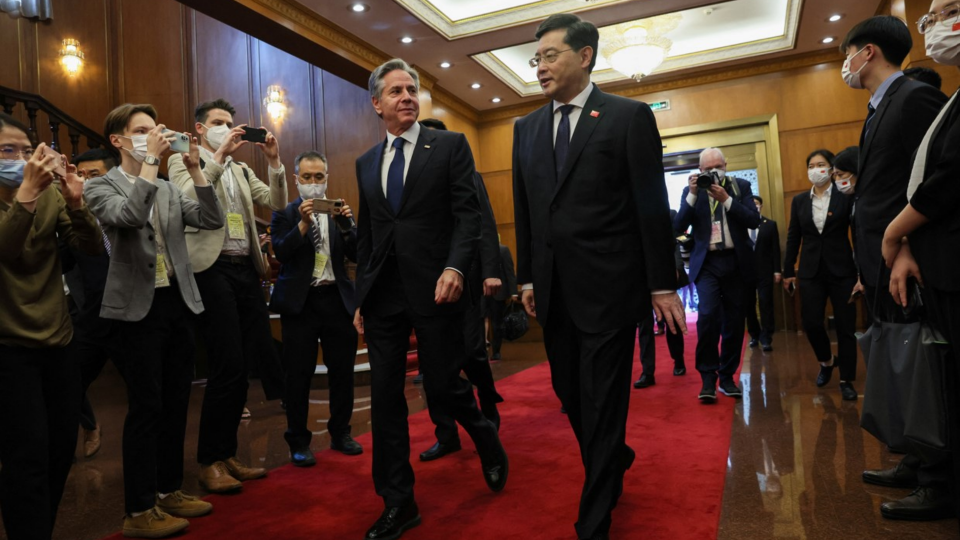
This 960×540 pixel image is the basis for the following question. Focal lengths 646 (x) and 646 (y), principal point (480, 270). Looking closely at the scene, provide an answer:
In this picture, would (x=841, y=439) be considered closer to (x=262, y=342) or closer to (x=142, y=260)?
(x=262, y=342)

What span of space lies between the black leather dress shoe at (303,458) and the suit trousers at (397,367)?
3.04 ft

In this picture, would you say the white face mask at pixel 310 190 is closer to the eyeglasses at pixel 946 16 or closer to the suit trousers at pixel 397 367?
the suit trousers at pixel 397 367

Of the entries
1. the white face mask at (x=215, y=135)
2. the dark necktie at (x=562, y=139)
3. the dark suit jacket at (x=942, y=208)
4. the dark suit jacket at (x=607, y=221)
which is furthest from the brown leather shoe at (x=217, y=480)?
the dark suit jacket at (x=942, y=208)

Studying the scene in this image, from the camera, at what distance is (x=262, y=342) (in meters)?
3.03

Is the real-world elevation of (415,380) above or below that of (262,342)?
below

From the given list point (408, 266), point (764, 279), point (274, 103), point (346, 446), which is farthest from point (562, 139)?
point (274, 103)

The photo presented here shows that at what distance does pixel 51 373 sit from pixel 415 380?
3842mm

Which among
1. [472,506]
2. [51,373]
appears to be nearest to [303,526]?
[472,506]

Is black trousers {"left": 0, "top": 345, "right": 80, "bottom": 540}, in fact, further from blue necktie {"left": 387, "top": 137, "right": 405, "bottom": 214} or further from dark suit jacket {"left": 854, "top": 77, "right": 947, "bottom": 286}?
dark suit jacket {"left": 854, "top": 77, "right": 947, "bottom": 286}

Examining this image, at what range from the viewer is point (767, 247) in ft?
21.1

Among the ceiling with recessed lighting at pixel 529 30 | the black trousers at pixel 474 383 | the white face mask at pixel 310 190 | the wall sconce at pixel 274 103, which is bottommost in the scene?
the black trousers at pixel 474 383

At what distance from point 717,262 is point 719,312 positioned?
296mm

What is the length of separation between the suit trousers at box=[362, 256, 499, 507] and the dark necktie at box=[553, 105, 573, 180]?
2.03 ft

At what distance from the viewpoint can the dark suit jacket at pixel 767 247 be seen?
629cm
